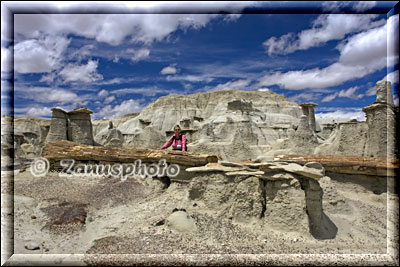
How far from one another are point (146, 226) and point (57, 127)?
39.4 feet

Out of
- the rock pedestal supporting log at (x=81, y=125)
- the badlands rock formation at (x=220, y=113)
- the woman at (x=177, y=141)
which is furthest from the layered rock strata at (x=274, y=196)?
the badlands rock formation at (x=220, y=113)

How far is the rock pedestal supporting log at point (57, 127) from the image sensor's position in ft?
46.1

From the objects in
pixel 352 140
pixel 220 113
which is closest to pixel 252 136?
pixel 352 140

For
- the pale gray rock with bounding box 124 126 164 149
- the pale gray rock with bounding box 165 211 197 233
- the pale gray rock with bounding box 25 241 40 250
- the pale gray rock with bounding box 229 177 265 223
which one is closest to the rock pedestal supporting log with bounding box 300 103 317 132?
the pale gray rock with bounding box 124 126 164 149

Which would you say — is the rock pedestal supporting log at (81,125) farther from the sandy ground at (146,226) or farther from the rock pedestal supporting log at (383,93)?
the rock pedestal supporting log at (383,93)

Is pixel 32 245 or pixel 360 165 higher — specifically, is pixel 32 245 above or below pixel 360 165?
below

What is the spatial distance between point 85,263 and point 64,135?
42.7 ft

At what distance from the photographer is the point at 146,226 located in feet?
15.4

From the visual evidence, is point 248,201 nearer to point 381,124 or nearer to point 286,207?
point 286,207

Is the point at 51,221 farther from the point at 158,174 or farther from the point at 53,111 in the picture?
the point at 53,111

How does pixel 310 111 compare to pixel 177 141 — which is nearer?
pixel 177 141

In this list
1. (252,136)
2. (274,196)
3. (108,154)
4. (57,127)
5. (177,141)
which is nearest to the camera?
(274,196)

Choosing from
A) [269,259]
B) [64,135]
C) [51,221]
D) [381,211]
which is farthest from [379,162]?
[64,135]

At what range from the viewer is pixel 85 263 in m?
3.03
